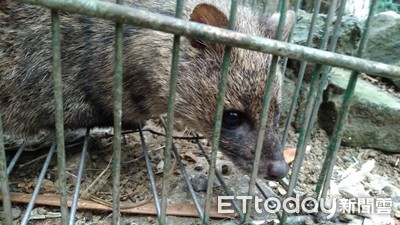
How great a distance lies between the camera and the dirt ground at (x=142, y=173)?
8.51 feet

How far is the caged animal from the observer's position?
7.69ft

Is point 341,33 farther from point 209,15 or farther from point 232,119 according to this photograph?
point 209,15

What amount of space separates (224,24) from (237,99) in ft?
1.48

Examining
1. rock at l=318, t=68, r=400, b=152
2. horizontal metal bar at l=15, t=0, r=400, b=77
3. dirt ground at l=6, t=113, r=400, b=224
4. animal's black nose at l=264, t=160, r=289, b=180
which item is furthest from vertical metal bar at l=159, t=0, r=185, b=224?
rock at l=318, t=68, r=400, b=152

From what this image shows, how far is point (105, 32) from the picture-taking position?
8.64 feet

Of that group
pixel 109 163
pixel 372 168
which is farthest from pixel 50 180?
pixel 372 168

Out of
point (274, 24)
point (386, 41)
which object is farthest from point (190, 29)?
point (386, 41)

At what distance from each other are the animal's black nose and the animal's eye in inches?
12.2

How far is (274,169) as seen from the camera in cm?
228

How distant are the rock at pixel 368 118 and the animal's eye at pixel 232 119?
76.3 inches

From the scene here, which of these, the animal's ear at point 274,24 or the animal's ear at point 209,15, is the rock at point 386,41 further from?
the animal's ear at point 209,15

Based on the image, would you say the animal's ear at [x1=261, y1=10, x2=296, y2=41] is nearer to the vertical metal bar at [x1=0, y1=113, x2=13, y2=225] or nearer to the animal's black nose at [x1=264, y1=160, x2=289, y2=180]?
the animal's black nose at [x1=264, y1=160, x2=289, y2=180]

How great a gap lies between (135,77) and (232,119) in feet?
2.41

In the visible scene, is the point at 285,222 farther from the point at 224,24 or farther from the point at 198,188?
the point at 224,24
